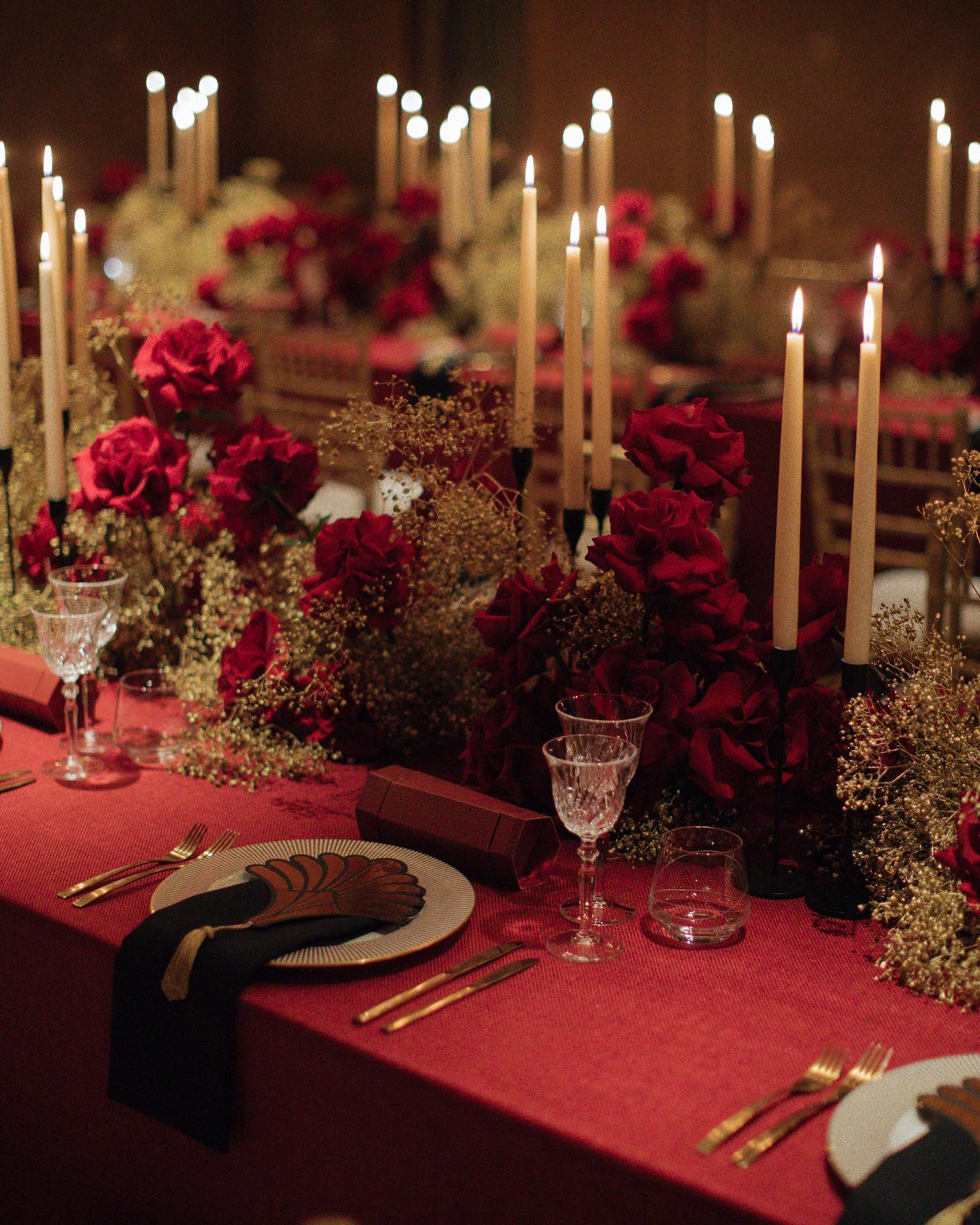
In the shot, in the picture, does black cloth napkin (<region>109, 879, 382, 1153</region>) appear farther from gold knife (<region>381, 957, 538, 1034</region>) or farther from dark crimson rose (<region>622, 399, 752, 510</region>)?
dark crimson rose (<region>622, 399, 752, 510</region>)

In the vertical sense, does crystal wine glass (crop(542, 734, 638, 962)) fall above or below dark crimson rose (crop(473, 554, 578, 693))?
below

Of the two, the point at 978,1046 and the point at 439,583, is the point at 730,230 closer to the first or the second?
the point at 439,583

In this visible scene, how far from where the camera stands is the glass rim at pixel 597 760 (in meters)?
1.32

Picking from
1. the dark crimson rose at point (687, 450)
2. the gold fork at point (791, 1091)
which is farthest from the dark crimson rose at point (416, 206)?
the gold fork at point (791, 1091)

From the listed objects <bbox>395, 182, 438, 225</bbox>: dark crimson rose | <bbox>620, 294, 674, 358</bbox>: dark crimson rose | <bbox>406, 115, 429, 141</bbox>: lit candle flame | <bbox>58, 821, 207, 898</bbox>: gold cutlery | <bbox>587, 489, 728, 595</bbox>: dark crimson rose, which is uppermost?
<bbox>406, 115, 429, 141</bbox>: lit candle flame

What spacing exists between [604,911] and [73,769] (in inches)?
28.9

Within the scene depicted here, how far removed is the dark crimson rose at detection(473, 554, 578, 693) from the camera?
1611mm

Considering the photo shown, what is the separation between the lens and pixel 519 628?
5.32 feet

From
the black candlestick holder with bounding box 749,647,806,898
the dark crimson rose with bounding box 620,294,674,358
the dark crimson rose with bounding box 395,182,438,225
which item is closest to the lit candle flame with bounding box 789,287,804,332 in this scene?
the black candlestick holder with bounding box 749,647,806,898

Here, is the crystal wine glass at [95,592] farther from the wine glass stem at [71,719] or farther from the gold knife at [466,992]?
the gold knife at [466,992]

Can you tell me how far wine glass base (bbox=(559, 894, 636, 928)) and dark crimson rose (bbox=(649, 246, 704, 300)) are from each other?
12.0ft

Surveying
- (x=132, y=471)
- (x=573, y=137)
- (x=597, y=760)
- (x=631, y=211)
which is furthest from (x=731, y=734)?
(x=631, y=211)

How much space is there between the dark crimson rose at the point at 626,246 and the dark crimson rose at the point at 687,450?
3.57 m

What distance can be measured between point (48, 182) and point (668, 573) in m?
1.14
